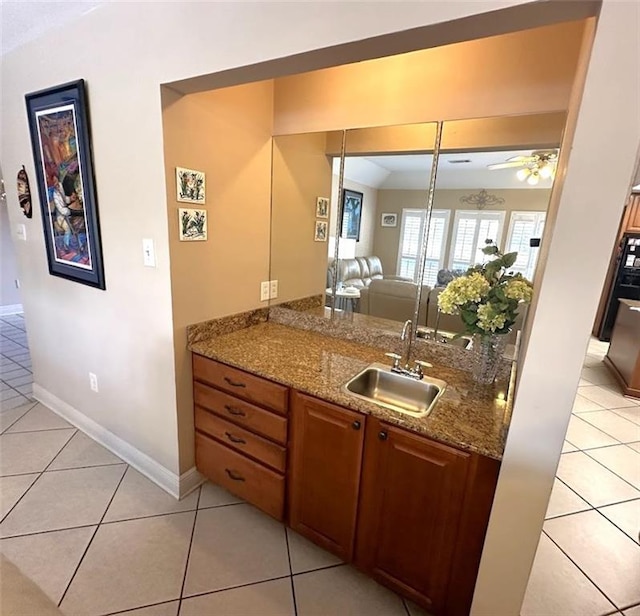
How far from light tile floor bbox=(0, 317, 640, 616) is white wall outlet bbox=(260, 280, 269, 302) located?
1.17 metres

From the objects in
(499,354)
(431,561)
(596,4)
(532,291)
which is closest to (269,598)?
(431,561)

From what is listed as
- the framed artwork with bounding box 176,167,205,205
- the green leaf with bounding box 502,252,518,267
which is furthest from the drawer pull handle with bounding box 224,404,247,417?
the green leaf with bounding box 502,252,518,267

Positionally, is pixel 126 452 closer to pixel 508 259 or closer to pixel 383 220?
pixel 383 220

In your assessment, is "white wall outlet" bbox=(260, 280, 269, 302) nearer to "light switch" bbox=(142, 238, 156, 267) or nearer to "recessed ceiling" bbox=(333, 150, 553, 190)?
"light switch" bbox=(142, 238, 156, 267)

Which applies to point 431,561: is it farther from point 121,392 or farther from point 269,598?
point 121,392

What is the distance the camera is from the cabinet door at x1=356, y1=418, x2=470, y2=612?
4.13 ft

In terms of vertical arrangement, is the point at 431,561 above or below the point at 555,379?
below

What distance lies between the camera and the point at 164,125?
5.18 ft

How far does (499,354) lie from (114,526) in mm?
2049

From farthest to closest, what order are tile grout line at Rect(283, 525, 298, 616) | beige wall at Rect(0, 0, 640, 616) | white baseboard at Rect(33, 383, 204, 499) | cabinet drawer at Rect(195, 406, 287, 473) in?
white baseboard at Rect(33, 383, 204, 499)
cabinet drawer at Rect(195, 406, 287, 473)
tile grout line at Rect(283, 525, 298, 616)
beige wall at Rect(0, 0, 640, 616)

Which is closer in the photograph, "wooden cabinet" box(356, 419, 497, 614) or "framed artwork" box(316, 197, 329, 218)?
"wooden cabinet" box(356, 419, 497, 614)

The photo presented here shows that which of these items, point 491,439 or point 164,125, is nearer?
point 491,439

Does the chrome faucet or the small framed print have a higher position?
the small framed print

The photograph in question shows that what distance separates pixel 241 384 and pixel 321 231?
42.5 inches
